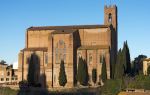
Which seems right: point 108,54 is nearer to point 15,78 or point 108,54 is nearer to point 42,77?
point 42,77

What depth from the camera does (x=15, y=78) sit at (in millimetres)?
75750

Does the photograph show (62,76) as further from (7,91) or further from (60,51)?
(7,91)

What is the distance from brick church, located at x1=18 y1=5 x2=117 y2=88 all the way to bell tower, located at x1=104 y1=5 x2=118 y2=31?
68cm

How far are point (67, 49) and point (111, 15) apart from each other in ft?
38.0

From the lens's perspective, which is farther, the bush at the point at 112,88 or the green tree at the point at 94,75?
the green tree at the point at 94,75

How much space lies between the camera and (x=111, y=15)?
69.3 m

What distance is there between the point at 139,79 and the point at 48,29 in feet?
81.3

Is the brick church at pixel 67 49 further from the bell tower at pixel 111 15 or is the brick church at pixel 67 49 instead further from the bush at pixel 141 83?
the bush at pixel 141 83

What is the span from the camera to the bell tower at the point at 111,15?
225 feet

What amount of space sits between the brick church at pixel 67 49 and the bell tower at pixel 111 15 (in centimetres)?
68

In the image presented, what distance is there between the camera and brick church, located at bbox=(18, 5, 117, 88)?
61188 mm

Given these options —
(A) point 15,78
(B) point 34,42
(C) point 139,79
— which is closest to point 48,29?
(B) point 34,42

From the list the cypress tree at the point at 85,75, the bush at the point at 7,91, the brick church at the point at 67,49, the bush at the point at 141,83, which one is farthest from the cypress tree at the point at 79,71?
the bush at the point at 141,83

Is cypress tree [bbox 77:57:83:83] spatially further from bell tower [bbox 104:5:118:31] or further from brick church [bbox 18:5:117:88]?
bell tower [bbox 104:5:118:31]
